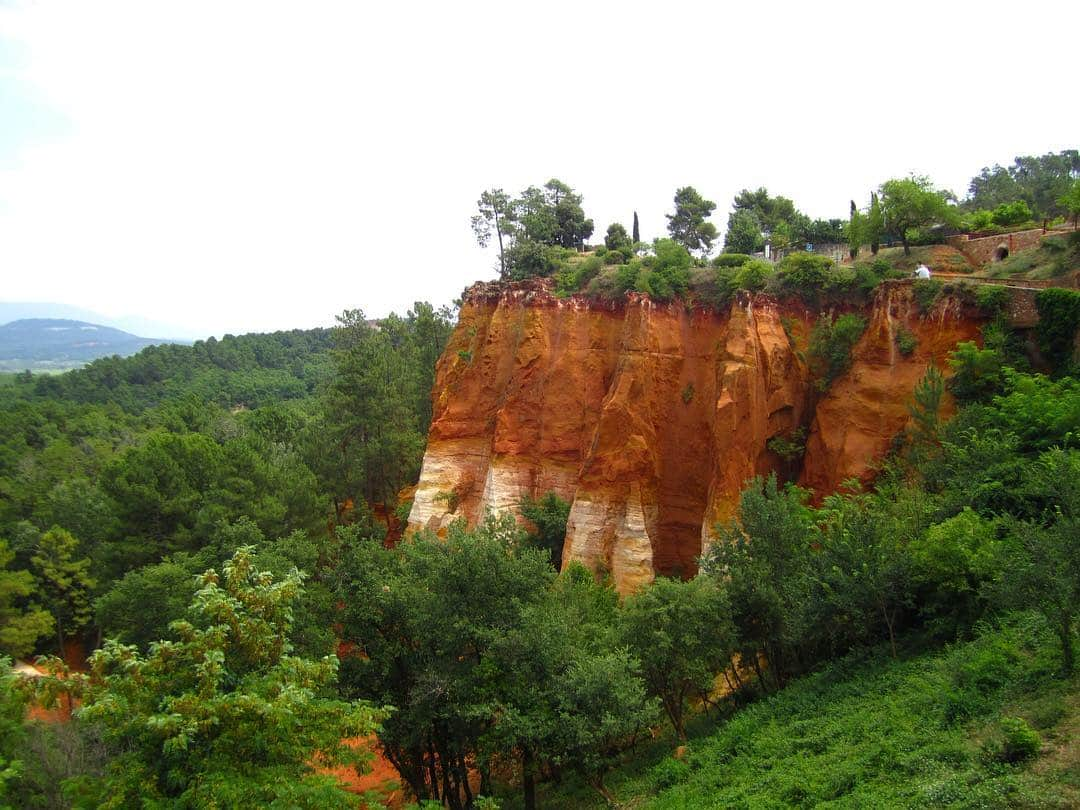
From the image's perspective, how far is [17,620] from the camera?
102ft

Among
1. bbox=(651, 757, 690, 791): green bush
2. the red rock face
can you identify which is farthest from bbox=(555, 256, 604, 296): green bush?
bbox=(651, 757, 690, 791): green bush

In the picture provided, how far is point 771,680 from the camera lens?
19406mm

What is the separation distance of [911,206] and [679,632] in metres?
19.6

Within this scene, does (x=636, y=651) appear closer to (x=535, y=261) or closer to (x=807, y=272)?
(x=807, y=272)

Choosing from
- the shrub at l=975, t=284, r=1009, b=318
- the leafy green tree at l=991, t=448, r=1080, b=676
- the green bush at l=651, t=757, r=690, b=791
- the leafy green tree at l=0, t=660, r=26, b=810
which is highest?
the shrub at l=975, t=284, r=1009, b=318

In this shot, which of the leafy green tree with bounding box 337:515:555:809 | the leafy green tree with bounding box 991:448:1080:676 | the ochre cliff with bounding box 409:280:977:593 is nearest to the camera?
the leafy green tree with bounding box 991:448:1080:676

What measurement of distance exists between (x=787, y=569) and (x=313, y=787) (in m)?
12.9

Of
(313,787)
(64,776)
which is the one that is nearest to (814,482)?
(313,787)

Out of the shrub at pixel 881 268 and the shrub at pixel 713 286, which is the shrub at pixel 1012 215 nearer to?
the shrub at pixel 881 268

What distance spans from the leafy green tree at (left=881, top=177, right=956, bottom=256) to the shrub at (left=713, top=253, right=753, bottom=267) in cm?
554

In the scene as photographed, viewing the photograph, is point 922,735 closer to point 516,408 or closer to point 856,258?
point 516,408

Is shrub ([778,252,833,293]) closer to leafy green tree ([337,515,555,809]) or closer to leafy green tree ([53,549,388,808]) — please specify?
leafy green tree ([337,515,555,809])

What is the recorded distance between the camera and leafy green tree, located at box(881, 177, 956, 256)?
25750mm

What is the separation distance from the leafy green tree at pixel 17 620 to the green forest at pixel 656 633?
0.14 m
